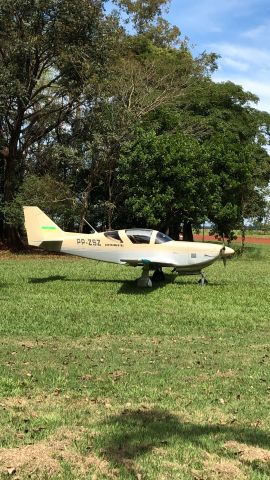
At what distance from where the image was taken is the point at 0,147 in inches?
1189

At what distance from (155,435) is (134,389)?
145 centimetres

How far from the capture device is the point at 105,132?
29.7 m

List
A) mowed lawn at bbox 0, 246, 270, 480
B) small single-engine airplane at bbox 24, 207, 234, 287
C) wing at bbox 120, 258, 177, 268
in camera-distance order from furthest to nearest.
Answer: small single-engine airplane at bbox 24, 207, 234, 287 → wing at bbox 120, 258, 177, 268 → mowed lawn at bbox 0, 246, 270, 480

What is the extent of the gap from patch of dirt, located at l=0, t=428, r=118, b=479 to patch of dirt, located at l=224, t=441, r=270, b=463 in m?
1.03

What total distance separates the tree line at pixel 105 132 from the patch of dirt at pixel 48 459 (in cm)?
2366

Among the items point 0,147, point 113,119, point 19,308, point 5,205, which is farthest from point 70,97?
point 19,308

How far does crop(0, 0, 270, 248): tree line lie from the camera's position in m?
27.0

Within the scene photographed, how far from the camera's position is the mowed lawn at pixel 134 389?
3971 mm

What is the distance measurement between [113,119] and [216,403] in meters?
25.7

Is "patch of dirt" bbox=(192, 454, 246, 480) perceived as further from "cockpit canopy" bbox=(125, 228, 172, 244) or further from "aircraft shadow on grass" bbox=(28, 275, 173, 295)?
"cockpit canopy" bbox=(125, 228, 172, 244)

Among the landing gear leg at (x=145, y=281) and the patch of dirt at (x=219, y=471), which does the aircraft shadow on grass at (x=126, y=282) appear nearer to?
the landing gear leg at (x=145, y=281)

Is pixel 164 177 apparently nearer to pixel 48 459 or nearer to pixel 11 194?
pixel 11 194

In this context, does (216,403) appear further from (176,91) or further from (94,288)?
(176,91)

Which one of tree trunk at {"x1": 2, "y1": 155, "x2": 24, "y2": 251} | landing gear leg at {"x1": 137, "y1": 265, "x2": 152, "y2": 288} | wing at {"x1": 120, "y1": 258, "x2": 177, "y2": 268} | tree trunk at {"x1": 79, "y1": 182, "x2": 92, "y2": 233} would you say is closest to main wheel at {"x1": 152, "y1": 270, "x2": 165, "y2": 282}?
wing at {"x1": 120, "y1": 258, "x2": 177, "y2": 268}
